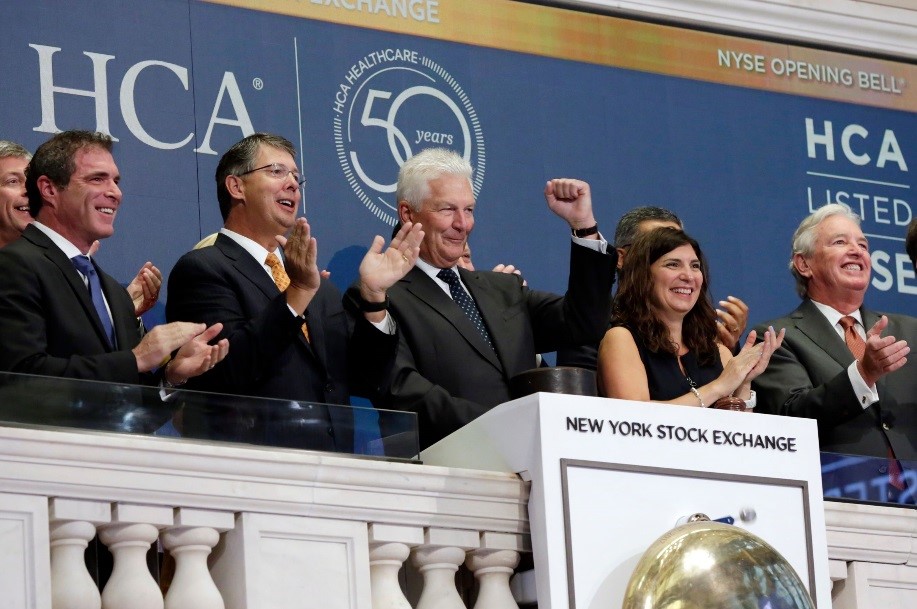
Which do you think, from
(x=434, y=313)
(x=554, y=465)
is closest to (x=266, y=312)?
(x=434, y=313)

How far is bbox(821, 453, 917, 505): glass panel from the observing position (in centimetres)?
375

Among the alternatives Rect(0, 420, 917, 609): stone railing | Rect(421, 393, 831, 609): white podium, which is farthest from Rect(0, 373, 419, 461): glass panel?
Rect(421, 393, 831, 609): white podium

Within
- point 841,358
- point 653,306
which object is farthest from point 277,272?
point 841,358

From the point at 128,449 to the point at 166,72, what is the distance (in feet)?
7.69

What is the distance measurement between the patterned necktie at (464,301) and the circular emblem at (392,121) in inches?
45.0

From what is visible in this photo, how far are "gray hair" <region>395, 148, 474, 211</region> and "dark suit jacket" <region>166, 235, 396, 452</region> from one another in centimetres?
33

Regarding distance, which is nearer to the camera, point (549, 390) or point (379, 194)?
point (549, 390)

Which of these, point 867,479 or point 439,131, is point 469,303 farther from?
point 439,131

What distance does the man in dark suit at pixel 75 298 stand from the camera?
11.4 feet

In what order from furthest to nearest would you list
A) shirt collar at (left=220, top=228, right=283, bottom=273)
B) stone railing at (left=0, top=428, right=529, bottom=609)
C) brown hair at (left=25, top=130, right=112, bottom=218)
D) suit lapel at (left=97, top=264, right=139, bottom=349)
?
1. shirt collar at (left=220, top=228, right=283, bottom=273)
2. brown hair at (left=25, top=130, right=112, bottom=218)
3. suit lapel at (left=97, top=264, right=139, bottom=349)
4. stone railing at (left=0, top=428, right=529, bottom=609)

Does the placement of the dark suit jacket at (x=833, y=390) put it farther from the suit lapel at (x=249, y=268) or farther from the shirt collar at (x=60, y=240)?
the shirt collar at (x=60, y=240)

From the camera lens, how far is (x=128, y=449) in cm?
302

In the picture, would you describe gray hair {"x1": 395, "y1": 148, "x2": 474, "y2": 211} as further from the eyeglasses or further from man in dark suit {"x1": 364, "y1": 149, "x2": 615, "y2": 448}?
the eyeglasses

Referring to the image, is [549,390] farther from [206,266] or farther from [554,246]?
[554,246]
